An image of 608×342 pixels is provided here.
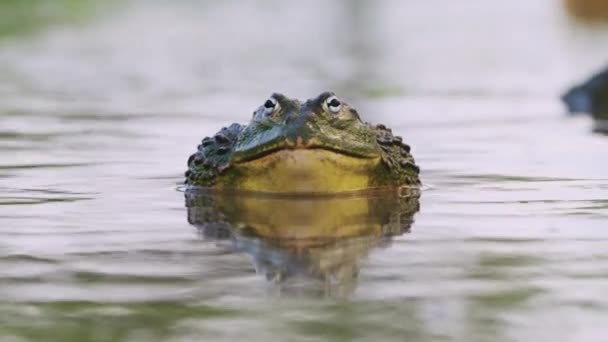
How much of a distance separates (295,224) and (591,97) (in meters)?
8.60

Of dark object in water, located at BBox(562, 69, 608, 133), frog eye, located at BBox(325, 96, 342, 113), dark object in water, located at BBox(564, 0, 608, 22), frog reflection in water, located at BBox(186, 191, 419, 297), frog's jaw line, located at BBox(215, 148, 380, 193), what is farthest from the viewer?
dark object in water, located at BBox(564, 0, 608, 22)

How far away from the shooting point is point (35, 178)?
29.1ft

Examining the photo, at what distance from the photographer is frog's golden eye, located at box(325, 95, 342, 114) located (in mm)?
8086

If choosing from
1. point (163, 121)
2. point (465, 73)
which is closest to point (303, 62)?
point (465, 73)

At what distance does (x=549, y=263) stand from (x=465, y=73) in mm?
14305

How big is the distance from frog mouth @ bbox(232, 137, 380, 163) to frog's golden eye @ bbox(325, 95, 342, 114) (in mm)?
235

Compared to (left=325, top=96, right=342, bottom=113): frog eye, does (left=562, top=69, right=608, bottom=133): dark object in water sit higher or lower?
higher

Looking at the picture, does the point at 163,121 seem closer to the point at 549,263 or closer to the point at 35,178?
the point at 35,178

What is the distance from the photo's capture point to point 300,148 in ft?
25.9

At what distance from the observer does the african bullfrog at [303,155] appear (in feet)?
26.0

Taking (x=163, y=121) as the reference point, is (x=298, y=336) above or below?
below

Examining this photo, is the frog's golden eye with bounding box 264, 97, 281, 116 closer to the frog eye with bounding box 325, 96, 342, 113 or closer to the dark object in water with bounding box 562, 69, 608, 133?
the frog eye with bounding box 325, 96, 342, 113

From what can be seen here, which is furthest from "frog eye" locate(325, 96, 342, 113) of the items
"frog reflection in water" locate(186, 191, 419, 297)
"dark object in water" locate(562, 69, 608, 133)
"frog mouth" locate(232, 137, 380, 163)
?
"dark object in water" locate(562, 69, 608, 133)

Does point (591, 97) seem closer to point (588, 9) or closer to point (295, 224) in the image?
point (295, 224)
